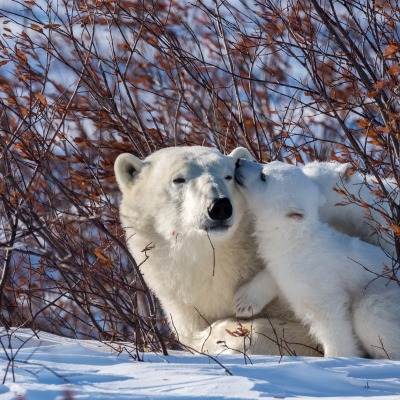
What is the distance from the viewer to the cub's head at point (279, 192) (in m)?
4.74

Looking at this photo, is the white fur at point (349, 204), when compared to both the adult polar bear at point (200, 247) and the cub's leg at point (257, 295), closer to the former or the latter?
the adult polar bear at point (200, 247)

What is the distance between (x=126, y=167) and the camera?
211 inches

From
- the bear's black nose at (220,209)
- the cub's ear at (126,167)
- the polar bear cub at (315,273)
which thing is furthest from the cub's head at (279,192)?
the cub's ear at (126,167)

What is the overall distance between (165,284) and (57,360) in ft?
4.30

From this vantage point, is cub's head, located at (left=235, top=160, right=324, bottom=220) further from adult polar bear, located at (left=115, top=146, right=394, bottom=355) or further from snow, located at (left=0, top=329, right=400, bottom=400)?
snow, located at (left=0, top=329, right=400, bottom=400)

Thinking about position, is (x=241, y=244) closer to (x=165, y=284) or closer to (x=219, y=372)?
(x=165, y=284)

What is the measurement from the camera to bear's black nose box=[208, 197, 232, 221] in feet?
15.2

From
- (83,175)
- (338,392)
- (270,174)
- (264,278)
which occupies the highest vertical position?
(83,175)

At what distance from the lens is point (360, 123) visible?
4.78 metres

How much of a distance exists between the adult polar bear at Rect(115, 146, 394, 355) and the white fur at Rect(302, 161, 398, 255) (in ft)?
0.23

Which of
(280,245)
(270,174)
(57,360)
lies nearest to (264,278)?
(280,245)

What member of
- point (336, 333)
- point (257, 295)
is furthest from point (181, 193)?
point (336, 333)

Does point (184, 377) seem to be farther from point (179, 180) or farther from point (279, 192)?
point (179, 180)

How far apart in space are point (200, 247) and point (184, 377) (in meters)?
1.58
